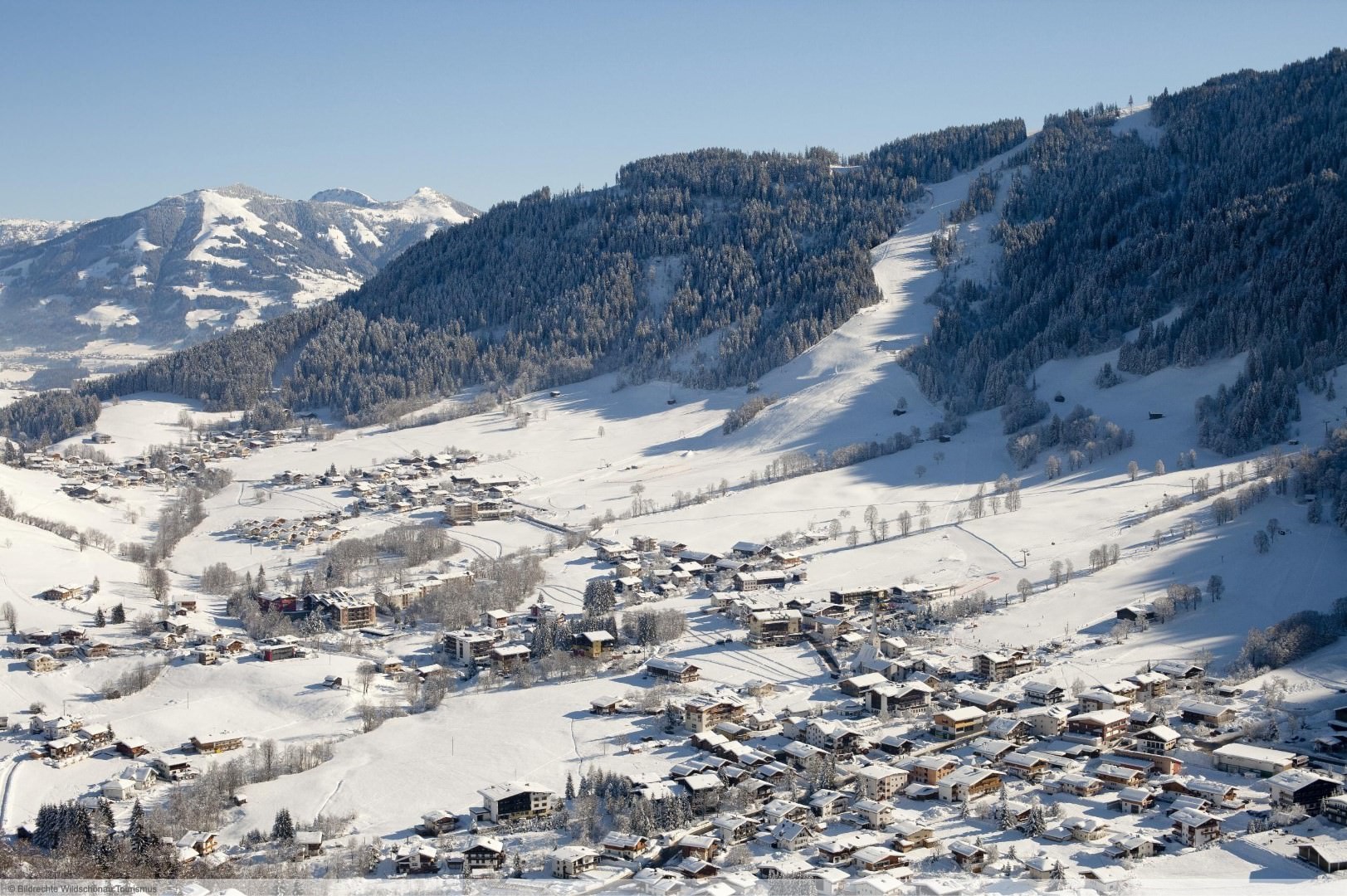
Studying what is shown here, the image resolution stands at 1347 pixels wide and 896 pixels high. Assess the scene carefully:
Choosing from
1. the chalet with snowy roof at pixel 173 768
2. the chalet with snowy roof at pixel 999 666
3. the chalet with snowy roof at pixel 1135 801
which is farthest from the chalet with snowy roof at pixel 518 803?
the chalet with snowy roof at pixel 999 666

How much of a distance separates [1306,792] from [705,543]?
117 feet

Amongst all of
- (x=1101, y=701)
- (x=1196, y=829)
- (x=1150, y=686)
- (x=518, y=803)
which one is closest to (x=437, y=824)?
(x=518, y=803)

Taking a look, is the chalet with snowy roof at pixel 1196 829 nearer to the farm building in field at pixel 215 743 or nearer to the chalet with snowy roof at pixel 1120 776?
the chalet with snowy roof at pixel 1120 776

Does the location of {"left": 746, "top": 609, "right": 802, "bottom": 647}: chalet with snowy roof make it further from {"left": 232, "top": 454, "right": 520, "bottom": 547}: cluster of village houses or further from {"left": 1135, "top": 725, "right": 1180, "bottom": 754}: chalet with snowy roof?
{"left": 232, "top": 454, "right": 520, "bottom": 547}: cluster of village houses

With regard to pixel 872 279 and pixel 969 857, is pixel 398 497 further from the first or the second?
pixel 969 857

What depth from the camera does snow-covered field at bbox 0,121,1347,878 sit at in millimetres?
Answer: 40375

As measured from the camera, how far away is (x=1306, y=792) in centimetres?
3397

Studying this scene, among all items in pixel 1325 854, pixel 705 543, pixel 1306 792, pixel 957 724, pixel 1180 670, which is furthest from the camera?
pixel 705 543

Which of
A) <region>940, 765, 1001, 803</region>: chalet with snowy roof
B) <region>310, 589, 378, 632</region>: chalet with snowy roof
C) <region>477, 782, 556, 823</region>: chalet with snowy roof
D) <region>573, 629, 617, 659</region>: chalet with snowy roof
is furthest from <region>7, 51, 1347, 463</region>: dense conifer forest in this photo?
<region>477, 782, 556, 823</region>: chalet with snowy roof

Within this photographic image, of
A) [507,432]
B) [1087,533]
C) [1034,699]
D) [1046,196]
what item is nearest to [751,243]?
[1046,196]

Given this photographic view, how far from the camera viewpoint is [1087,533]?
6166 centimetres

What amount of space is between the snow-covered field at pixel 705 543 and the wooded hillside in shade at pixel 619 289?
4203 millimetres

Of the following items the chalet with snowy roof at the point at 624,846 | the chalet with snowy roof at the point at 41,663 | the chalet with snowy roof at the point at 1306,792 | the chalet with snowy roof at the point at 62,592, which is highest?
the chalet with snowy roof at the point at 62,592

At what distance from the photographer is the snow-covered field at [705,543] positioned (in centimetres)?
4038
